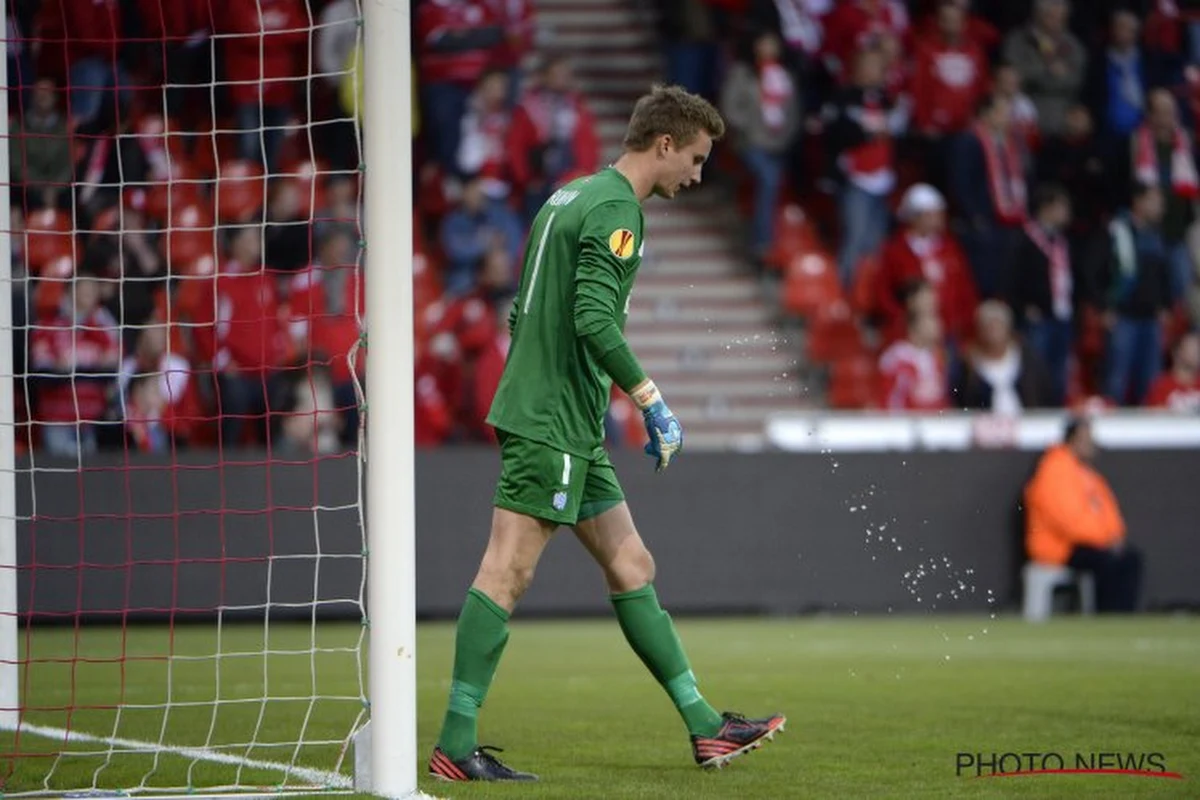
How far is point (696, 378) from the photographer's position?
59.3 ft

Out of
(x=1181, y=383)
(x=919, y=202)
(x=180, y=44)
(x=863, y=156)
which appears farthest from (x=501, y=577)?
(x=863, y=156)

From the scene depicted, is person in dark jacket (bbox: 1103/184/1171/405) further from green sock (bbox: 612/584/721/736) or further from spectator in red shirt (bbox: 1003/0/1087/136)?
green sock (bbox: 612/584/721/736)

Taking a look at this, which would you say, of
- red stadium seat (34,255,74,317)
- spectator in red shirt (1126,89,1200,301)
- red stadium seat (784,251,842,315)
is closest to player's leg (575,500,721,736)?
red stadium seat (34,255,74,317)

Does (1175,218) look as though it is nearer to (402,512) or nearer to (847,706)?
(847,706)

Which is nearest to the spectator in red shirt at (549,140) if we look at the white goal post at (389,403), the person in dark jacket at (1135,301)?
the person in dark jacket at (1135,301)

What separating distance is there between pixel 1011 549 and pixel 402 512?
10.2m

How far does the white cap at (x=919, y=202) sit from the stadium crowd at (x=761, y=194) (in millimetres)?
36

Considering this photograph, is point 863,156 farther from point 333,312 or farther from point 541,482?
point 541,482

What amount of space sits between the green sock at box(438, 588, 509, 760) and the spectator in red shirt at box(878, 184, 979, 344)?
1064 cm

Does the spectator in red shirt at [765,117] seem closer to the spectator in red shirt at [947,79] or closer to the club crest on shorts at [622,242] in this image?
the spectator in red shirt at [947,79]

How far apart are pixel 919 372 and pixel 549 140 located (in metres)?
3.72

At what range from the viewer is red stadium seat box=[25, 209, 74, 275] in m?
13.0

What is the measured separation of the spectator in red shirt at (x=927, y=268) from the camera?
17.0 metres

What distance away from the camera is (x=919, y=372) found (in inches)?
645
